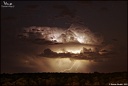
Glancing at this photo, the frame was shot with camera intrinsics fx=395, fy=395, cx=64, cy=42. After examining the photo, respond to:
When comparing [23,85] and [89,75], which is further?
[89,75]

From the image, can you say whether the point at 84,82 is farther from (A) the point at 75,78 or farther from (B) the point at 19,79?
(B) the point at 19,79

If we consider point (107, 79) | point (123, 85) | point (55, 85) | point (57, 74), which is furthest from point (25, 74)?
point (123, 85)

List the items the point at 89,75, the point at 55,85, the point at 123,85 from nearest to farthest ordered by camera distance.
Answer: the point at 123,85 → the point at 55,85 → the point at 89,75

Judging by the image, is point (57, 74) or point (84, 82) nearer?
point (84, 82)

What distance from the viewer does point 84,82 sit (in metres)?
74.5

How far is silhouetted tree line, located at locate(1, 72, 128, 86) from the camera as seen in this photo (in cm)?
7375

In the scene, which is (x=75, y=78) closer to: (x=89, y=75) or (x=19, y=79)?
(x=89, y=75)

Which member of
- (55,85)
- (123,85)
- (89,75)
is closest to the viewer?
(123,85)

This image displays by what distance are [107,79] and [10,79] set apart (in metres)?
18.6

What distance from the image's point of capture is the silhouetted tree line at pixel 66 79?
73750 millimetres

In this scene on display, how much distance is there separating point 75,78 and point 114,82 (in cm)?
823

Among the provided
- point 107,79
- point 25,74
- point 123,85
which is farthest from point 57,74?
point 123,85

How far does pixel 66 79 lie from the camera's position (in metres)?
76.4

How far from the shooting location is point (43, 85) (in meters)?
74.2
